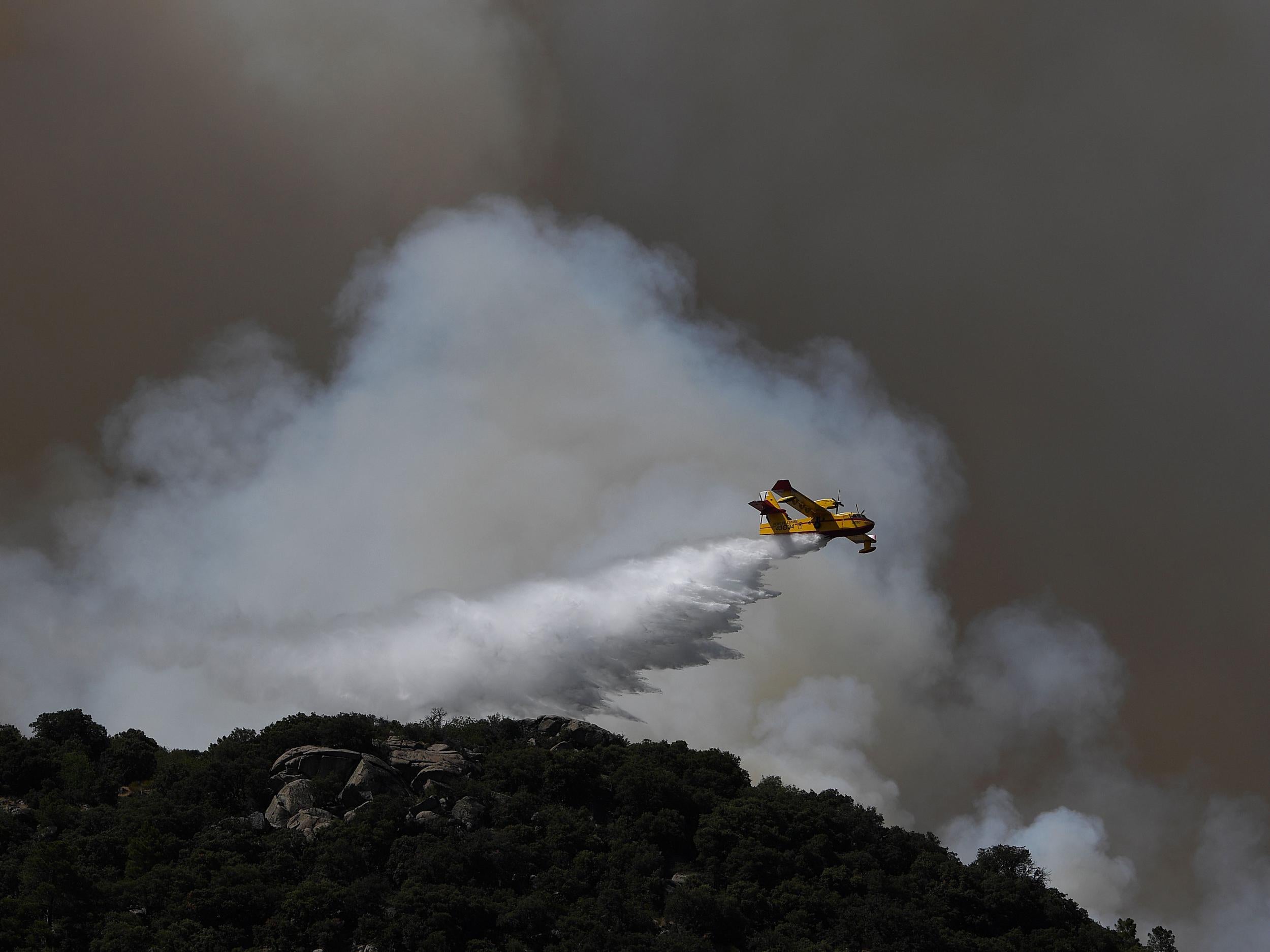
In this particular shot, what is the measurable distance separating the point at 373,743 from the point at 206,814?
1841 centimetres

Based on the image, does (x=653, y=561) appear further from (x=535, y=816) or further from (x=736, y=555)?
(x=535, y=816)

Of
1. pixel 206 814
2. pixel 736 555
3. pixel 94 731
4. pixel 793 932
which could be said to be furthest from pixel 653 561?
pixel 94 731

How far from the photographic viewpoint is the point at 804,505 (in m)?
99.2

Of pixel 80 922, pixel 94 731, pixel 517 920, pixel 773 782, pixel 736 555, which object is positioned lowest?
pixel 80 922

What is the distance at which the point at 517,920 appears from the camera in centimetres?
7906

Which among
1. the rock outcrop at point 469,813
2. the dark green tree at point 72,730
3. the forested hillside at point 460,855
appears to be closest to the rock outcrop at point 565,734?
the forested hillside at point 460,855

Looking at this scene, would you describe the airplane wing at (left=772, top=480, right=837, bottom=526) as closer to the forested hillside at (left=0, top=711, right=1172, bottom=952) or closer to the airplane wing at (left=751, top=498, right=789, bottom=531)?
the airplane wing at (left=751, top=498, right=789, bottom=531)

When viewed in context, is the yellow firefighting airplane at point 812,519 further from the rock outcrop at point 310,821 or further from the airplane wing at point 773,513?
the rock outcrop at point 310,821

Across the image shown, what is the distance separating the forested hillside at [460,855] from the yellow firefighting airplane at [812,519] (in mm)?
23155

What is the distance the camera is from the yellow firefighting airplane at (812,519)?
98562mm

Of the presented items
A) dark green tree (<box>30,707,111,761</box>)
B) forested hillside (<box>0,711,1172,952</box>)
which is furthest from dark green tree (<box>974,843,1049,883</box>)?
dark green tree (<box>30,707,111,761</box>)

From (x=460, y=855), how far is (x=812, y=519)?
37.5 metres

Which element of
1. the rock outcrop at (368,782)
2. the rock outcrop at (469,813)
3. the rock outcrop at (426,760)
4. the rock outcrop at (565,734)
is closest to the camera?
the rock outcrop at (368,782)

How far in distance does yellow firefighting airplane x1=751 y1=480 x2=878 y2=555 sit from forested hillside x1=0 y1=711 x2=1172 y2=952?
23155mm
